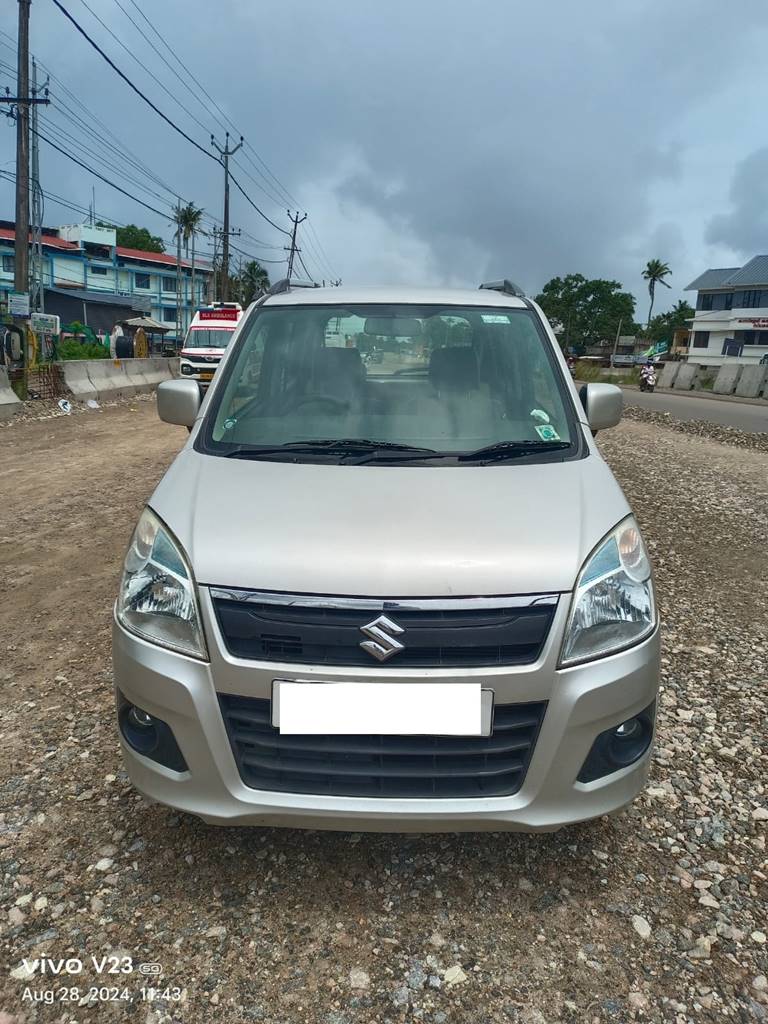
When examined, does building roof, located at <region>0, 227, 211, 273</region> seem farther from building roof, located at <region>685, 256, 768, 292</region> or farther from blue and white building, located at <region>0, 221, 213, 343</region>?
building roof, located at <region>685, 256, 768, 292</region>

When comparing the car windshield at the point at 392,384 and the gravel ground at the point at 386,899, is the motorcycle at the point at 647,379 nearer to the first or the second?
the gravel ground at the point at 386,899

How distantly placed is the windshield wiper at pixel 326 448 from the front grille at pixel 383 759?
1.02 meters

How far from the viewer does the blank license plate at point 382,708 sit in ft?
6.21

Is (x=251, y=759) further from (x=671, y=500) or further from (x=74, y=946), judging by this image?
(x=671, y=500)

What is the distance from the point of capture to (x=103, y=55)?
1334cm

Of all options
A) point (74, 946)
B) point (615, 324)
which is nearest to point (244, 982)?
point (74, 946)

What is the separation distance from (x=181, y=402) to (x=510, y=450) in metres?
1.41

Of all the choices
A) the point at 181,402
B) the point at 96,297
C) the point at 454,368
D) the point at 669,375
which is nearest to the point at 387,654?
the point at 454,368

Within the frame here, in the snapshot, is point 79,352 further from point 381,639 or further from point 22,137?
point 381,639

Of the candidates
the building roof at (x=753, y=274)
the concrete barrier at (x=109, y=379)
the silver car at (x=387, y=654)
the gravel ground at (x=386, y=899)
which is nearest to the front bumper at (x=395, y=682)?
the silver car at (x=387, y=654)

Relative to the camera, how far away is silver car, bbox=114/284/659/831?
74.9 inches

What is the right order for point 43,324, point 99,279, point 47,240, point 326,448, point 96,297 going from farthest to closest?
point 99,279
point 47,240
point 96,297
point 43,324
point 326,448

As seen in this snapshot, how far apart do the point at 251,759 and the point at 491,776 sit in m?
0.67

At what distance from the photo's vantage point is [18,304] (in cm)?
1480
